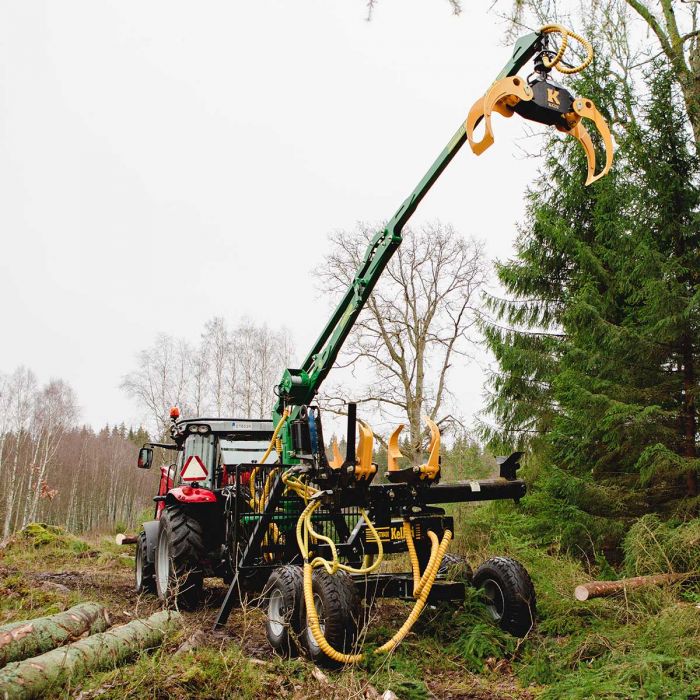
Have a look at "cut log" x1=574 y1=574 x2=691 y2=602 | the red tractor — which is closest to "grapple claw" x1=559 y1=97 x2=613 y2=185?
"cut log" x1=574 y1=574 x2=691 y2=602

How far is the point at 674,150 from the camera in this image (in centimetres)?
831

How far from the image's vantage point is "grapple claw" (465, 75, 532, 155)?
15.2ft

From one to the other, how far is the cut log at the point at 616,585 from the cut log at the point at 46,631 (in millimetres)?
4104

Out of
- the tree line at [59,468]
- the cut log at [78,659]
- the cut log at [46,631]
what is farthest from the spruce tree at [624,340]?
the tree line at [59,468]

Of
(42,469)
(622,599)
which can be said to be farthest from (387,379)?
(42,469)

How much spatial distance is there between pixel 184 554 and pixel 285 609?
217 cm

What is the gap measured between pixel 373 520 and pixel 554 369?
5383 millimetres

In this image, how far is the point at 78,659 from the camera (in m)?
4.12

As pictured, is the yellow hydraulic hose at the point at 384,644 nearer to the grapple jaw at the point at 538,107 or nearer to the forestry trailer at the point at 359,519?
the forestry trailer at the point at 359,519

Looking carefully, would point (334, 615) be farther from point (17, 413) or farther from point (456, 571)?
point (17, 413)

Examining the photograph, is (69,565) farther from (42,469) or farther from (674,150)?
(42,469)

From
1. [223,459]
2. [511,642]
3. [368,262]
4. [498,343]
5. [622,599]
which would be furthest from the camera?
[498,343]

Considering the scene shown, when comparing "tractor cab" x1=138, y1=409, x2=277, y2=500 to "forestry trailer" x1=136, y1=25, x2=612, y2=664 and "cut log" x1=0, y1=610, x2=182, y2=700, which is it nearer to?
"forestry trailer" x1=136, y1=25, x2=612, y2=664

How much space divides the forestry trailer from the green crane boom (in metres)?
0.01
